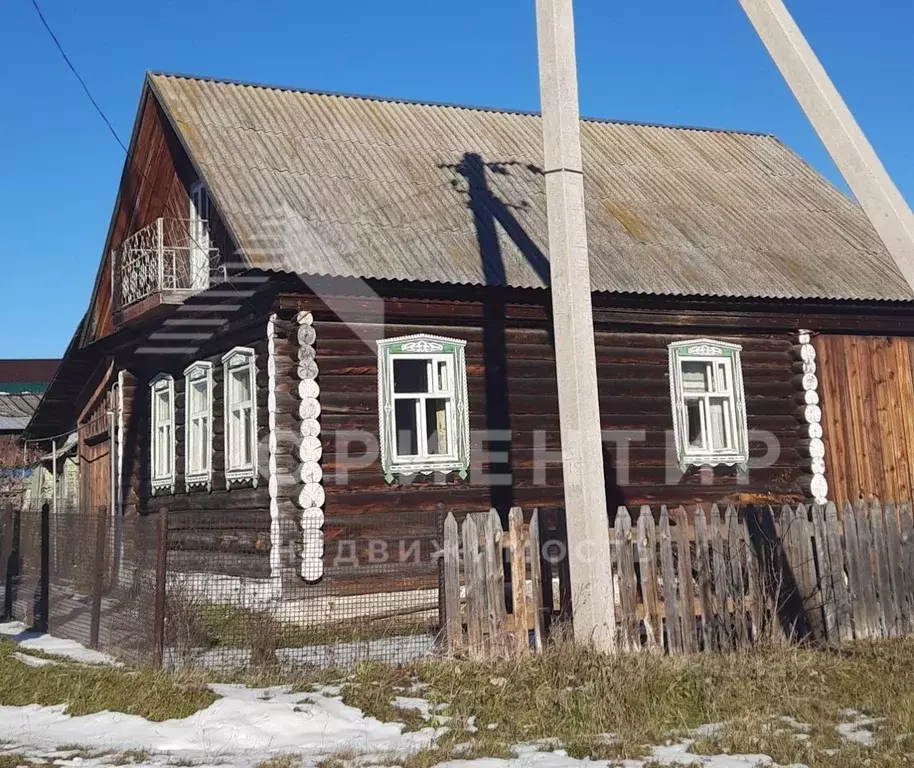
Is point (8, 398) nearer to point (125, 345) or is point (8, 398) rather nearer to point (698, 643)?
point (125, 345)

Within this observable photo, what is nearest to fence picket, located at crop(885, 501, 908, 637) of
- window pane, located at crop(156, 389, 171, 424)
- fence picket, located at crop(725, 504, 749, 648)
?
fence picket, located at crop(725, 504, 749, 648)

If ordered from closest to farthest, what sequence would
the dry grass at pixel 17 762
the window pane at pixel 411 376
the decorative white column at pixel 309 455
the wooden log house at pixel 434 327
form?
the dry grass at pixel 17 762 → the decorative white column at pixel 309 455 → the wooden log house at pixel 434 327 → the window pane at pixel 411 376

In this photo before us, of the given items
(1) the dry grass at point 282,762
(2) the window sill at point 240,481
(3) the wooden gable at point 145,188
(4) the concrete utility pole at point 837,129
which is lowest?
(1) the dry grass at point 282,762

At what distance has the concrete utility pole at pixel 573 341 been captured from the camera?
8086mm

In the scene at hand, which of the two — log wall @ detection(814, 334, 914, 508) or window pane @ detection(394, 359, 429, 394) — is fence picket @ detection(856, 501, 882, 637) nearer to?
window pane @ detection(394, 359, 429, 394)

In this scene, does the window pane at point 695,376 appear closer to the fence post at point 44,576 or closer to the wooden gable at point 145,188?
the wooden gable at point 145,188

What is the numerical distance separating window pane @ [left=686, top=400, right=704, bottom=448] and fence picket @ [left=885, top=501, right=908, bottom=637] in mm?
5332

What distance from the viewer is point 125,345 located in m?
17.4

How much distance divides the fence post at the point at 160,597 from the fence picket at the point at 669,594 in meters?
3.97

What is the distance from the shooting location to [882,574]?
9.74 meters

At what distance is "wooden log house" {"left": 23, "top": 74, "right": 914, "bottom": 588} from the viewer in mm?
12883

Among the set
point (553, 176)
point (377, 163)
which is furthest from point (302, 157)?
point (553, 176)

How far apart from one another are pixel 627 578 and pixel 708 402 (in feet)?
23.0

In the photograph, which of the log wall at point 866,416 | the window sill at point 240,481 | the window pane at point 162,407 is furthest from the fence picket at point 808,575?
the window pane at point 162,407
